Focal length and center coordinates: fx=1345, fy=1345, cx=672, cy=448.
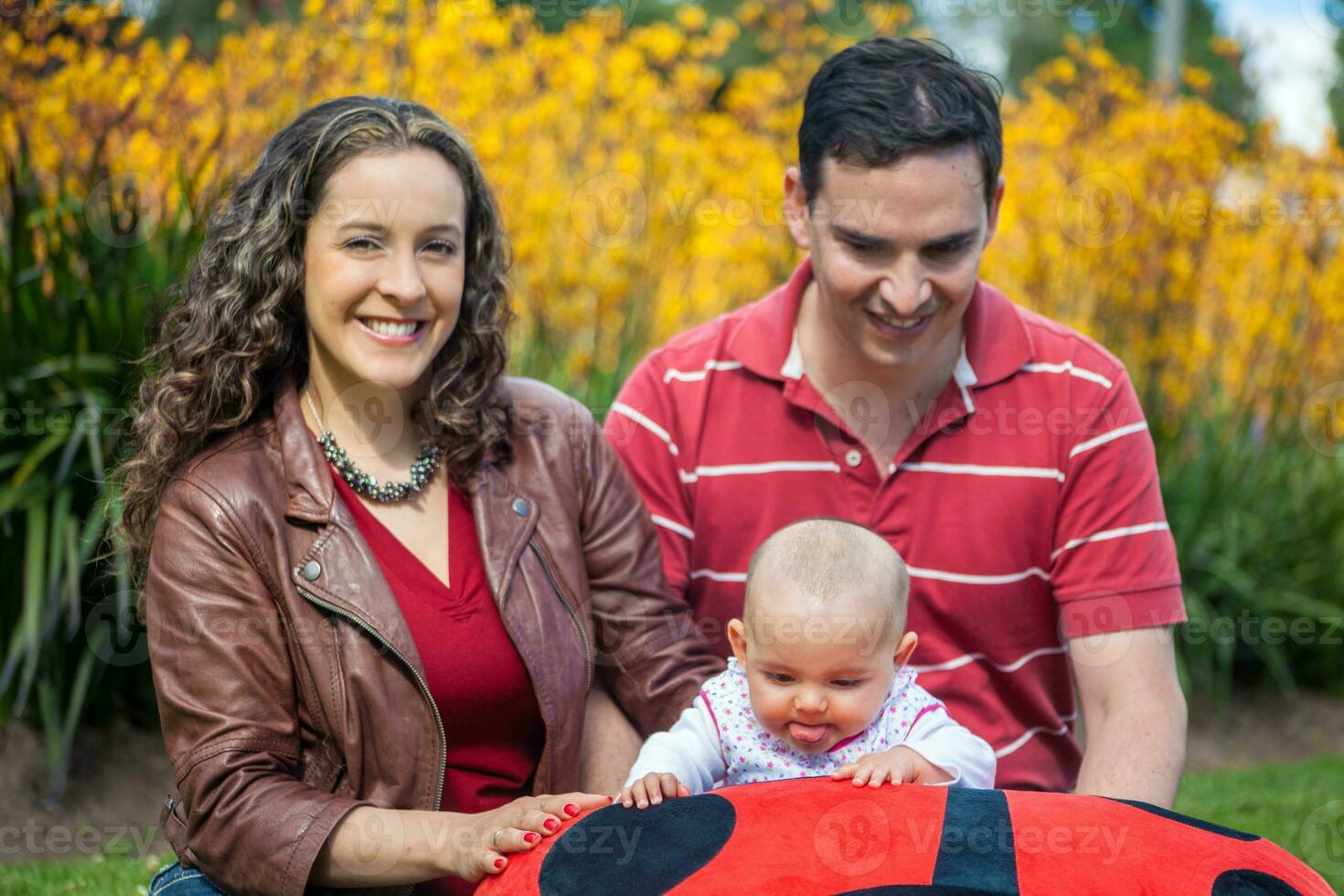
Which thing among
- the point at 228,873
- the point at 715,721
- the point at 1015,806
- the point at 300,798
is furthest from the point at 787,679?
the point at 228,873

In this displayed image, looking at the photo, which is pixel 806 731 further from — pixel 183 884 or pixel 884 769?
pixel 183 884

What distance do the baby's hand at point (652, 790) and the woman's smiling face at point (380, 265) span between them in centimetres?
88

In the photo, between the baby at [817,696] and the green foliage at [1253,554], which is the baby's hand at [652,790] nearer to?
the baby at [817,696]

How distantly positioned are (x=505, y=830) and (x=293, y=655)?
0.53 meters

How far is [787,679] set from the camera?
2.33m

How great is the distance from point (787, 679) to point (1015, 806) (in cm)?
46

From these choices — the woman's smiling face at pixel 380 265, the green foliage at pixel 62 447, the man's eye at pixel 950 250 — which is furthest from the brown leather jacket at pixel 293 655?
the green foliage at pixel 62 447

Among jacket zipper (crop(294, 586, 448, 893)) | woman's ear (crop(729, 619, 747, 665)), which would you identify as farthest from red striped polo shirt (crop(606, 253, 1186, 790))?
jacket zipper (crop(294, 586, 448, 893))

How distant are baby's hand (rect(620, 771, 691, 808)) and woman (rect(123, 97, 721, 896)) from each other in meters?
0.06

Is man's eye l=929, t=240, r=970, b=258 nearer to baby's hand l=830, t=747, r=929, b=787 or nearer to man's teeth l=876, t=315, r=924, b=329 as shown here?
man's teeth l=876, t=315, r=924, b=329

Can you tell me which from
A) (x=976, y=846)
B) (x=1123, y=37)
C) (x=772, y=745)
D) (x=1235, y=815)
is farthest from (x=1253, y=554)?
(x=1123, y=37)

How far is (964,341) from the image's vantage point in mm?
3041

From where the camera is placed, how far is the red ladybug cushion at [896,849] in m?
1.89

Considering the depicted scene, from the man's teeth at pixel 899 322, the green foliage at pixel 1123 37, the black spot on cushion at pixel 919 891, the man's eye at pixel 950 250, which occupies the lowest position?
the green foliage at pixel 1123 37
